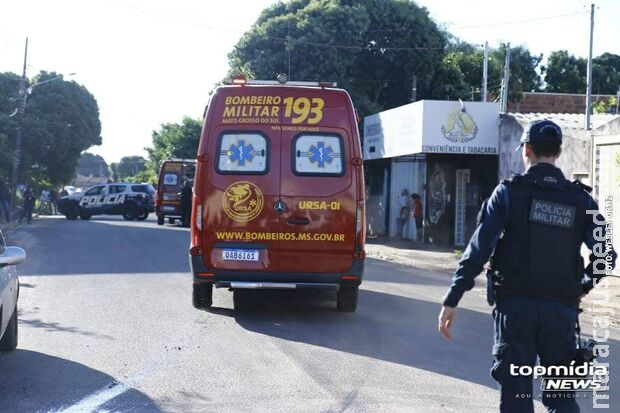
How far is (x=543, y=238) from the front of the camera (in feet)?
12.9

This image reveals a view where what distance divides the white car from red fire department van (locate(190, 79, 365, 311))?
243cm

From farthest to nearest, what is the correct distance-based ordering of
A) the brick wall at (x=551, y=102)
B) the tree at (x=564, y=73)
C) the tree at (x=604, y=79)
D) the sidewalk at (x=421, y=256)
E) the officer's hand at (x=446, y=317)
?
the tree at (x=564, y=73), the tree at (x=604, y=79), the brick wall at (x=551, y=102), the sidewalk at (x=421, y=256), the officer's hand at (x=446, y=317)

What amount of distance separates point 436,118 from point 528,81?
3486cm

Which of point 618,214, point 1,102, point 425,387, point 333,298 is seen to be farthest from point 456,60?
point 425,387

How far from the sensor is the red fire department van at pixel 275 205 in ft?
30.3

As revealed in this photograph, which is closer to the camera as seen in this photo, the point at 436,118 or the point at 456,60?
the point at 436,118

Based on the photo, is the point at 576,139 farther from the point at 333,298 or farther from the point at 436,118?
the point at 333,298

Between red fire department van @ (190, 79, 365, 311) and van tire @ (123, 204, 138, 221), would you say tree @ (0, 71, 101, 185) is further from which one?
red fire department van @ (190, 79, 365, 311)

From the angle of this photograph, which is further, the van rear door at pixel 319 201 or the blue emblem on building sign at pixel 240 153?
the blue emblem on building sign at pixel 240 153

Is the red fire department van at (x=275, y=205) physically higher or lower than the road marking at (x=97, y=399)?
higher

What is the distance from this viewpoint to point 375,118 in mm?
26781

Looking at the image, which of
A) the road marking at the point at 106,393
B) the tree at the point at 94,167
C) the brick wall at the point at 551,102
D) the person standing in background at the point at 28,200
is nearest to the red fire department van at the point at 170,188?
the person standing in background at the point at 28,200

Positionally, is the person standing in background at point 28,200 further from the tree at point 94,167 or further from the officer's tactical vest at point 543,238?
the tree at point 94,167

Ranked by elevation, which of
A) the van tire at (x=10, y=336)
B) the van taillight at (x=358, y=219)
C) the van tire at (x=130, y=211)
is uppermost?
the van taillight at (x=358, y=219)
